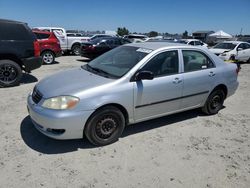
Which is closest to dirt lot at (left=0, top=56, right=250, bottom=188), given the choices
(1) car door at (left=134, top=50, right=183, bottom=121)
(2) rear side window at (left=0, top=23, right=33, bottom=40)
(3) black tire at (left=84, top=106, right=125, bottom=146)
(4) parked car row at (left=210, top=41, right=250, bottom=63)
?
(3) black tire at (left=84, top=106, right=125, bottom=146)

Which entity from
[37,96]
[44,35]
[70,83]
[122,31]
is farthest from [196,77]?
[122,31]

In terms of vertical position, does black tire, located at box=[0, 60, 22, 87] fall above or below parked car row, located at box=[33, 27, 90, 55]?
below

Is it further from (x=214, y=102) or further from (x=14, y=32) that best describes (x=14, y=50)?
(x=214, y=102)

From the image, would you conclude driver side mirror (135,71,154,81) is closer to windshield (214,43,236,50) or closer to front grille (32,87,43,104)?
front grille (32,87,43,104)

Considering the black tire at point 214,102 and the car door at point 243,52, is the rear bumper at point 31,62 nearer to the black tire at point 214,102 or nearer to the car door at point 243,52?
the black tire at point 214,102

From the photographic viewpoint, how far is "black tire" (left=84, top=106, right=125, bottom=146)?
348 centimetres

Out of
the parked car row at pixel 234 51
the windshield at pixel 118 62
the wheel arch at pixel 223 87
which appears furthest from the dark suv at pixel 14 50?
the parked car row at pixel 234 51

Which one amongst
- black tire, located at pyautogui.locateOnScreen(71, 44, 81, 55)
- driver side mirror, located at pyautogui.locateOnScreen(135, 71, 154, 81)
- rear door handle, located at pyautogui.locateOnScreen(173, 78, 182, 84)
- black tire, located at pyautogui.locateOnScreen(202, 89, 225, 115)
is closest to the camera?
driver side mirror, located at pyautogui.locateOnScreen(135, 71, 154, 81)

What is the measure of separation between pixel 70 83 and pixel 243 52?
1399cm

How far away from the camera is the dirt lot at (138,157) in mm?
2916

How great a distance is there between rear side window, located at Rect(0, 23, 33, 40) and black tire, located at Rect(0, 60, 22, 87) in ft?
2.29

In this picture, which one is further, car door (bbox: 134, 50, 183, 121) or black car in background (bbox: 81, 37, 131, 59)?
black car in background (bbox: 81, 37, 131, 59)

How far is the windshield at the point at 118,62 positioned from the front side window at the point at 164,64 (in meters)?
Result: 0.19

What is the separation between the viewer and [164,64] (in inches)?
164
